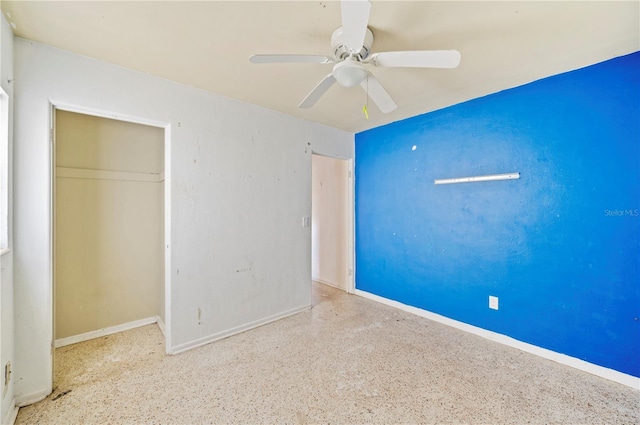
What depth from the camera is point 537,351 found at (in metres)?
2.29

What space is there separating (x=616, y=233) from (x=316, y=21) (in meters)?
2.49

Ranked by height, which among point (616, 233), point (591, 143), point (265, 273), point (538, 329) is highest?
point (591, 143)

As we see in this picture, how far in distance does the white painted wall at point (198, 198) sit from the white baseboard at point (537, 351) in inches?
54.8

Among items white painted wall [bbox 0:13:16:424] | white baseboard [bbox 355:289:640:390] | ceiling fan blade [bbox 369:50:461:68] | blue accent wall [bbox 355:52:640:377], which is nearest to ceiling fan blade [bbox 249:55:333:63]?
ceiling fan blade [bbox 369:50:461:68]

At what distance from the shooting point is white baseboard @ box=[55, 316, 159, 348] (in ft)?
8.00

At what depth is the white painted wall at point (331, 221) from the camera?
4.01 m

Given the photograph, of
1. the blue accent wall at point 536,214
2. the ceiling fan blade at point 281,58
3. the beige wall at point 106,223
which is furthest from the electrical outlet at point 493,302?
the beige wall at point 106,223

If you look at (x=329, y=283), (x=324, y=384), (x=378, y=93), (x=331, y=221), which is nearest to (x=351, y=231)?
(x=331, y=221)

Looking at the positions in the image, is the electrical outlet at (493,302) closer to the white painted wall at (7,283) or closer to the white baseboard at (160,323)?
the white baseboard at (160,323)

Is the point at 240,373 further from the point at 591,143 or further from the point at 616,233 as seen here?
the point at 591,143

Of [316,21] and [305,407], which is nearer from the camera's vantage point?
[316,21]

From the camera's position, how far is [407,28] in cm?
159

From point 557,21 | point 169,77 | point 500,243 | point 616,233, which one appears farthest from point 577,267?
point 169,77

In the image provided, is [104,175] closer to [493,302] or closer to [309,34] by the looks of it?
[309,34]
